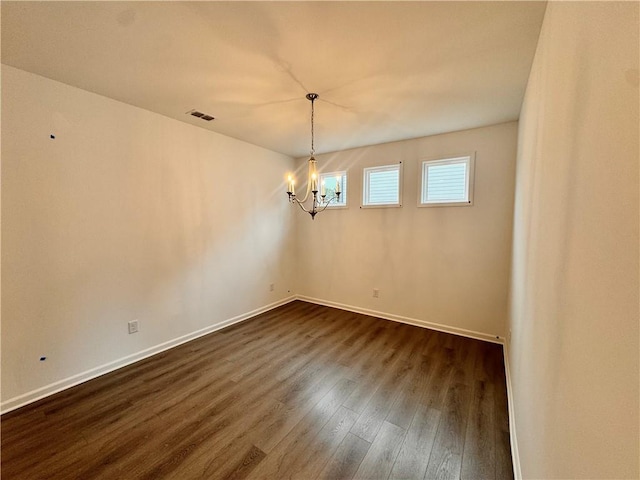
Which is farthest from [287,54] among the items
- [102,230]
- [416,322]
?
[416,322]

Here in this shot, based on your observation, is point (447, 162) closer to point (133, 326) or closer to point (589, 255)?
point (589, 255)

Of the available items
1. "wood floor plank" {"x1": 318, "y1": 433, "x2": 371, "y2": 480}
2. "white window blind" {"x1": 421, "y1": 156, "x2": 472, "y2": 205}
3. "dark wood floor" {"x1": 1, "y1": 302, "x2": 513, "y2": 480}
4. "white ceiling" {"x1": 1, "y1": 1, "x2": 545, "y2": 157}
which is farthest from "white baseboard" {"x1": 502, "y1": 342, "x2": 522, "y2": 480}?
"white ceiling" {"x1": 1, "y1": 1, "x2": 545, "y2": 157}

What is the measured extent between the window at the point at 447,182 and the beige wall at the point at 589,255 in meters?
2.16

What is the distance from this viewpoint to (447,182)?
133 inches

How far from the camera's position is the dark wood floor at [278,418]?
61.3 inches

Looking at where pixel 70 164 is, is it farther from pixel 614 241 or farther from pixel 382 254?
pixel 382 254

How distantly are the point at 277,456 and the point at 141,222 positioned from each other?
2.52 metres

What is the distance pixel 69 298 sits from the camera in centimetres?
225

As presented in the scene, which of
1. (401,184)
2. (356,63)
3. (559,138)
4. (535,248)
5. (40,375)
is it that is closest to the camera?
(559,138)

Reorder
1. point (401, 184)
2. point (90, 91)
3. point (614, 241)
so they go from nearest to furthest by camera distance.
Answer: point (614, 241) < point (90, 91) < point (401, 184)

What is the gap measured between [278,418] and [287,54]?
2675 mm

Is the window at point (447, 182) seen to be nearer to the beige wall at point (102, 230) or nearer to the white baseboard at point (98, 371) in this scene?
the beige wall at point (102, 230)

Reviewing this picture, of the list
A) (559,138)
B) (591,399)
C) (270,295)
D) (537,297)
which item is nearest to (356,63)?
(559,138)

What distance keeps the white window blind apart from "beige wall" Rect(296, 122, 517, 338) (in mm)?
103
